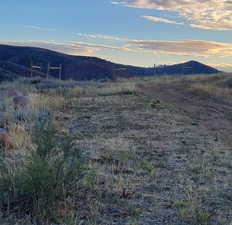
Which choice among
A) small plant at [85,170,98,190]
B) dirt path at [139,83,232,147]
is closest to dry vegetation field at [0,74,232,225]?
small plant at [85,170,98,190]

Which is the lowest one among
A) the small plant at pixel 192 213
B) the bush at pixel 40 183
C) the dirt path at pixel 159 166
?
the dirt path at pixel 159 166

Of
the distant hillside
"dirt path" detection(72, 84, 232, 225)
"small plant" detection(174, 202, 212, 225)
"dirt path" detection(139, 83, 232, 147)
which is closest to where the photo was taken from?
"small plant" detection(174, 202, 212, 225)

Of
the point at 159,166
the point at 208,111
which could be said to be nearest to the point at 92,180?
the point at 159,166

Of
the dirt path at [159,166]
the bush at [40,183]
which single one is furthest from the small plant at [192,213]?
the bush at [40,183]

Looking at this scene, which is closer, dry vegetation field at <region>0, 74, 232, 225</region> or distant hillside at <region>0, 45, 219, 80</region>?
dry vegetation field at <region>0, 74, 232, 225</region>

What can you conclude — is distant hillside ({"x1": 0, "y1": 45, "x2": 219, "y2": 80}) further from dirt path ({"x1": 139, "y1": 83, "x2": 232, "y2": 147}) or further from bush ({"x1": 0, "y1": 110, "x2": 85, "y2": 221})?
bush ({"x1": 0, "y1": 110, "x2": 85, "y2": 221})

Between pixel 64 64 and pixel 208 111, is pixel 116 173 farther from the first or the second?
pixel 64 64

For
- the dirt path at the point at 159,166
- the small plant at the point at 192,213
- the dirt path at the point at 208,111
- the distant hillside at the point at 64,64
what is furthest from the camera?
the distant hillside at the point at 64,64

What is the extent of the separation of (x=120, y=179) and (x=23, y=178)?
1.70 meters

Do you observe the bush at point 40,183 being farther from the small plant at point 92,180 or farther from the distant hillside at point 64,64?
the distant hillside at point 64,64

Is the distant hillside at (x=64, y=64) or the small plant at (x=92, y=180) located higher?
the distant hillside at (x=64, y=64)

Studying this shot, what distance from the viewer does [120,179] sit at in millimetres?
5621

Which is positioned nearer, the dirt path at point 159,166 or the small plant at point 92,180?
the dirt path at point 159,166

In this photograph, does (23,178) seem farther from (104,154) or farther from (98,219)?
(104,154)
